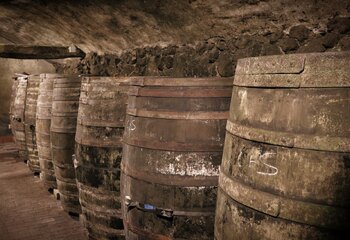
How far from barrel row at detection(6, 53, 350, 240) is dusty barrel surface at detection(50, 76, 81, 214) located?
0.78 metres

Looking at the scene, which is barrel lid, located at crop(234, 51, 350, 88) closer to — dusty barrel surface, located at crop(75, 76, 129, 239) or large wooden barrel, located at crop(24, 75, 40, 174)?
dusty barrel surface, located at crop(75, 76, 129, 239)

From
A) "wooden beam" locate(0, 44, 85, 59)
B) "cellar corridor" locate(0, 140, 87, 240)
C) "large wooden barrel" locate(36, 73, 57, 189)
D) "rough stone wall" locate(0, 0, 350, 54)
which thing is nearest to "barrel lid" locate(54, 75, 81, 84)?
"large wooden barrel" locate(36, 73, 57, 189)

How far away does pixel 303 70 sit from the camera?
1134 millimetres

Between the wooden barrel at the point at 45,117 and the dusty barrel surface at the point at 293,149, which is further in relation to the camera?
the wooden barrel at the point at 45,117

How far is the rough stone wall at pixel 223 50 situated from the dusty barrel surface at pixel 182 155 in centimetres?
92

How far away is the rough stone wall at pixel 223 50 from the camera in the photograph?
7.01 ft

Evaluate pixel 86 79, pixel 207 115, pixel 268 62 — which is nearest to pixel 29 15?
pixel 86 79

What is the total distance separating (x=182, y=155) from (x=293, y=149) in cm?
75

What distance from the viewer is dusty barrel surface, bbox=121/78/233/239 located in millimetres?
1765

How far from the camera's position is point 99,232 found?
110 inches

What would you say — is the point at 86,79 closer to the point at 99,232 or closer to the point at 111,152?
the point at 111,152

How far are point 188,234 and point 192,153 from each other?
1.65ft

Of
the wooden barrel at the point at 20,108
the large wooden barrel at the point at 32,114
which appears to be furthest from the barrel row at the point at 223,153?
the wooden barrel at the point at 20,108

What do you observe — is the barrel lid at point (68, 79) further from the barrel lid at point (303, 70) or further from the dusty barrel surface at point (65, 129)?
the barrel lid at point (303, 70)
